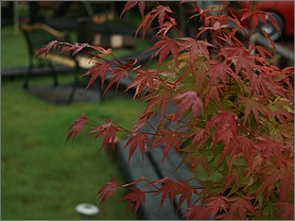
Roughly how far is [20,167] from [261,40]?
2999mm

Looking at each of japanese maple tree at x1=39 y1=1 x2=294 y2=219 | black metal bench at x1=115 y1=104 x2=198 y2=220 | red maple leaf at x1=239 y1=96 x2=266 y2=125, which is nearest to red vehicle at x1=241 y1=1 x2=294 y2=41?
black metal bench at x1=115 y1=104 x2=198 y2=220

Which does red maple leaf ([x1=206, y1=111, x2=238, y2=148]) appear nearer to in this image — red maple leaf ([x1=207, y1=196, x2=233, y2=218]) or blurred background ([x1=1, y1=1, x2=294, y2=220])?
red maple leaf ([x1=207, y1=196, x2=233, y2=218])

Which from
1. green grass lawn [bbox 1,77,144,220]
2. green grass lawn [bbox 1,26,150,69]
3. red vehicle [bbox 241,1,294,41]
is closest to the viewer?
green grass lawn [bbox 1,77,144,220]

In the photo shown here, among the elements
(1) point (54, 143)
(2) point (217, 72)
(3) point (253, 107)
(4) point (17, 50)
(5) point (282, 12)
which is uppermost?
(2) point (217, 72)

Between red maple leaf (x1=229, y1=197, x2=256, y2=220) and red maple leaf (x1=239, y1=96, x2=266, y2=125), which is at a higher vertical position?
Answer: red maple leaf (x1=239, y1=96, x2=266, y2=125)

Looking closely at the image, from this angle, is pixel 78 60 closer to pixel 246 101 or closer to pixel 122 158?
pixel 122 158

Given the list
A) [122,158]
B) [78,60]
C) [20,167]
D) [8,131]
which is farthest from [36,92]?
[122,158]

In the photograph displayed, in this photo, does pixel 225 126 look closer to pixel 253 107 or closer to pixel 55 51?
pixel 253 107

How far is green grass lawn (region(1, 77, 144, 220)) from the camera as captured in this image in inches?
191

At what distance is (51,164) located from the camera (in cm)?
573

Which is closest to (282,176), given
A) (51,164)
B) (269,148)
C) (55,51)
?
(269,148)

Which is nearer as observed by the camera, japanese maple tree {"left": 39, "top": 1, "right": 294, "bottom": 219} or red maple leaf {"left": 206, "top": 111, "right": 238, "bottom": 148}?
red maple leaf {"left": 206, "top": 111, "right": 238, "bottom": 148}

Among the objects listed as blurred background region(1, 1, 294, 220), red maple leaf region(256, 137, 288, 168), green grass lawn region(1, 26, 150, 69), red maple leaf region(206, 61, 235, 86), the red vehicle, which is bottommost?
green grass lawn region(1, 26, 150, 69)

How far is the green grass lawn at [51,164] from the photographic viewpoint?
484 cm
